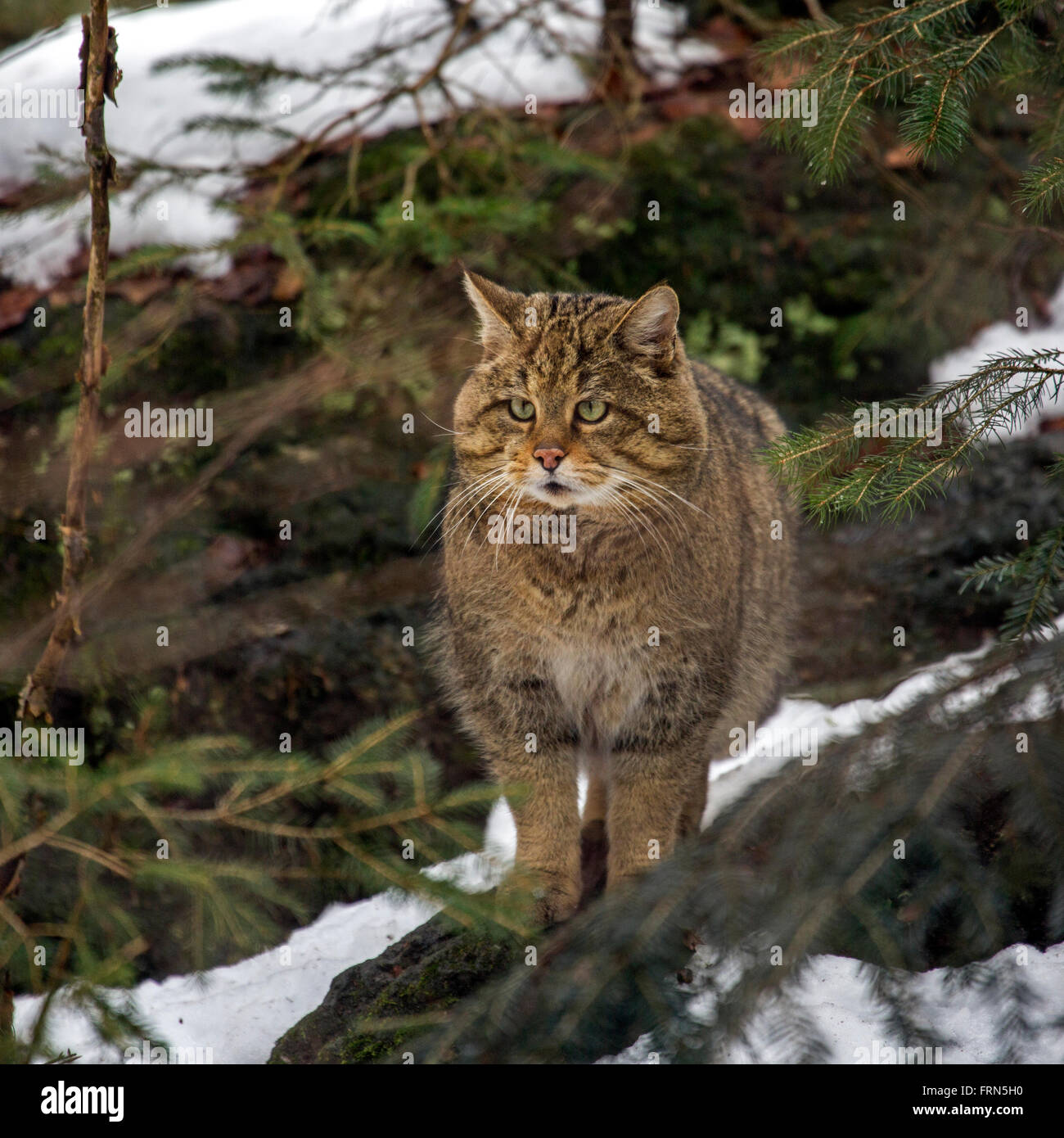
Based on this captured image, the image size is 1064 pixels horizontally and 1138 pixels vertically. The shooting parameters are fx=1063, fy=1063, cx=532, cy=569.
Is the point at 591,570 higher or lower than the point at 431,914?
higher

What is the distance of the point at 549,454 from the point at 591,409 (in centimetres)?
24

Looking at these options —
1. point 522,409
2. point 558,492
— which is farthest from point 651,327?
point 558,492

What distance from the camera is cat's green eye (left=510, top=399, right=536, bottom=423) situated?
331cm

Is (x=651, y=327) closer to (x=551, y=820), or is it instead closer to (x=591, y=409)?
(x=591, y=409)

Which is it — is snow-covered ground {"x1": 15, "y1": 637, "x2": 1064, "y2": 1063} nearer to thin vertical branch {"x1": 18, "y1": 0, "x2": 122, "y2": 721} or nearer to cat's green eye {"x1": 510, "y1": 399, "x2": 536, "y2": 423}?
thin vertical branch {"x1": 18, "y1": 0, "x2": 122, "y2": 721}

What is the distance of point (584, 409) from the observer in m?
3.27

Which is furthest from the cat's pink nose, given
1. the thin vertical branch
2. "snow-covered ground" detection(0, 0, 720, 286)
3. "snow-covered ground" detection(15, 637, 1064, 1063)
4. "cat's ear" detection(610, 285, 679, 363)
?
Answer: "snow-covered ground" detection(0, 0, 720, 286)

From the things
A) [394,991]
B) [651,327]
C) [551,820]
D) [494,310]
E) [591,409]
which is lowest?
[394,991]

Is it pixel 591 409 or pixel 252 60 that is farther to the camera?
pixel 252 60

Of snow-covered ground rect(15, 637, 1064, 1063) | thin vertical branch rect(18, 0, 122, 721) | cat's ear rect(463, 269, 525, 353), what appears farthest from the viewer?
cat's ear rect(463, 269, 525, 353)

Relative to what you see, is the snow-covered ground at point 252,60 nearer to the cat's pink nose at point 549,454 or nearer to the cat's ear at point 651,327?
the cat's ear at point 651,327

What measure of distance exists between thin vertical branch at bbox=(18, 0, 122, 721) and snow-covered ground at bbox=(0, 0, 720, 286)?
96.8 inches

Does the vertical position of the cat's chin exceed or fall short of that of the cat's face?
it falls short

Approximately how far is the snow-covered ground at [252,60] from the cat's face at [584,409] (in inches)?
89.7
